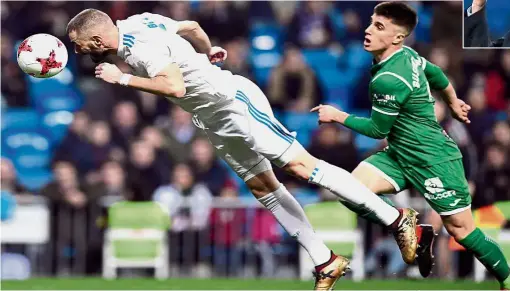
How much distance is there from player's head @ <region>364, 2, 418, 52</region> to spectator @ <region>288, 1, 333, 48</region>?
301 inches

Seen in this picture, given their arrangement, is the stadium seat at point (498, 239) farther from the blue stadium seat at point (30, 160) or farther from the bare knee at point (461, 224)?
the blue stadium seat at point (30, 160)

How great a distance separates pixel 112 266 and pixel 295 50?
4.25 metres

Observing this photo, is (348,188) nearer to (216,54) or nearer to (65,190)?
(216,54)

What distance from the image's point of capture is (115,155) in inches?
579

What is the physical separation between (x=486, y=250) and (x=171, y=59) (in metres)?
2.95

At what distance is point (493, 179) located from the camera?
44.5 feet

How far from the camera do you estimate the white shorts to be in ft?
28.6

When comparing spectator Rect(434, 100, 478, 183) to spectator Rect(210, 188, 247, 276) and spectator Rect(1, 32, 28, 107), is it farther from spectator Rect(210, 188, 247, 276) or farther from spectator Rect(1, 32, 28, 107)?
spectator Rect(1, 32, 28, 107)

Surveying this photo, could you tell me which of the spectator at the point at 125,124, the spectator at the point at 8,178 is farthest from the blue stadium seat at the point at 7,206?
the spectator at the point at 125,124

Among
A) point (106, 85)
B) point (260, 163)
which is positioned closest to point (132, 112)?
point (106, 85)

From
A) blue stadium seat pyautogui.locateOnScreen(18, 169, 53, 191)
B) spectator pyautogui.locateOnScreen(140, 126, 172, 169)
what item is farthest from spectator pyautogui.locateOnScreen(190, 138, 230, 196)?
blue stadium seat pyautogui.locateOnScreen(18, 169, 53, 191)

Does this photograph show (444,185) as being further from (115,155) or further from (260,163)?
(115,155)

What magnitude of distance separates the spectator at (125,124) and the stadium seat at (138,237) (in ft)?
5.77

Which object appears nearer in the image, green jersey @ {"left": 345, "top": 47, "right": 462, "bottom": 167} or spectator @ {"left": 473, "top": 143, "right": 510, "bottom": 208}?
green jersey @ {"left": 345, "top": 47, "right": 462, "bottom": 167}
